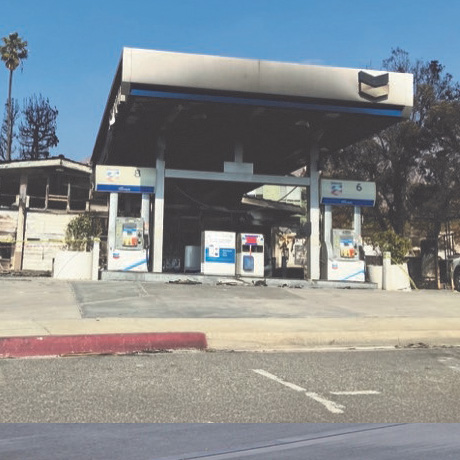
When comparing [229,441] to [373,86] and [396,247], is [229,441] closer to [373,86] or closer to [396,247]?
[373,86]

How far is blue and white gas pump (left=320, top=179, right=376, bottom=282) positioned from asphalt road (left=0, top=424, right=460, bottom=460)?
14131mm

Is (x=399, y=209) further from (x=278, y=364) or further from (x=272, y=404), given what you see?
(x=272, y=404)

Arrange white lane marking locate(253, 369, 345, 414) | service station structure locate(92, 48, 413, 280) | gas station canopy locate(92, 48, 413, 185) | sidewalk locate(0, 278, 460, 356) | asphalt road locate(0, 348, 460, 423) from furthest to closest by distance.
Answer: service station structure locate(92, 48, 413, 280) → gas station canopy locate(92, 48, 413, 185) → sidewalk locate(0, 278, 460, 356) → white lane marking locate(253, 369, 345, 414) → asphalt road locate(0, 348, 460, 423)

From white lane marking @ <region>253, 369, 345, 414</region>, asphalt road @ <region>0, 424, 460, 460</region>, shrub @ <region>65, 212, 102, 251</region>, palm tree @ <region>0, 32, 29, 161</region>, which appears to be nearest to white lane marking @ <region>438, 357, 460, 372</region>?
white lane marking @ <region>253, 369, 345, 414</region>

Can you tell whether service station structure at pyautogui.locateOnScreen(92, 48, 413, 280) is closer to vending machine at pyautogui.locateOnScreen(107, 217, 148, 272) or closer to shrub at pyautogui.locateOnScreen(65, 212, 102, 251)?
vending machine at pyautogui.locateOnScreen(107, 217, 148, 272)

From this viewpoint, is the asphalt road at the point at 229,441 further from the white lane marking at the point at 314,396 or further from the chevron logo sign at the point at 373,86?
the chevron logo sign at the point at 373,86

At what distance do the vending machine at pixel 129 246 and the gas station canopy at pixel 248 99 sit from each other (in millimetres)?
3262

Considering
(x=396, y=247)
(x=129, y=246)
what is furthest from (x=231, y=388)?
(x=396, y=247)

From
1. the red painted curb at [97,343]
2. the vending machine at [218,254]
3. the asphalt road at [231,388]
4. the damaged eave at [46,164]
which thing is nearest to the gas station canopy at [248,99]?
the vending machine at [218,254]

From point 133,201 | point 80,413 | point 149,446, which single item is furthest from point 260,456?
point 133,201

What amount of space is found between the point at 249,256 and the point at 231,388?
42.5 feet

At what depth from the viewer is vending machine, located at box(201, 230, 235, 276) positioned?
58.6ft

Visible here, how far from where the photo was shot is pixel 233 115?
17.4 m

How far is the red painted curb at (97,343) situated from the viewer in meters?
6.70
